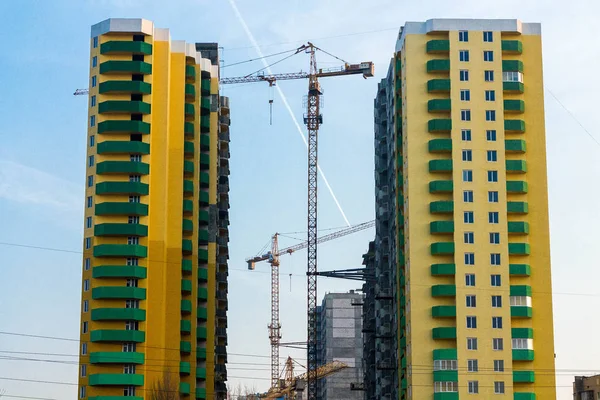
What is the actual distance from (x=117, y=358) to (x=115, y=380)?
2709 mm

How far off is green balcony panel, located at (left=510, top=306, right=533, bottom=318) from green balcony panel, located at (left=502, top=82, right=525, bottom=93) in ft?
A: 89.7

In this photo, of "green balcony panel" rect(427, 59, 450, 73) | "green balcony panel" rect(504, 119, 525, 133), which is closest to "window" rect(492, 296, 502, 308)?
"green balcony panel" rect(504, 119, 525, 133)

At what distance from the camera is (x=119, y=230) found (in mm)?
148500

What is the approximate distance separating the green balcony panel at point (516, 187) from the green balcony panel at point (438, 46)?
18615 millimetres

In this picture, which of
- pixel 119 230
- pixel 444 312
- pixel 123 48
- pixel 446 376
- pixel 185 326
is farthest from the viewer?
pixel 185 326

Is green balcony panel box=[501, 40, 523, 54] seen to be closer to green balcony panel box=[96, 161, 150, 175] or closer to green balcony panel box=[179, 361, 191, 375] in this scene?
green balcony panel box=[96, 161, 150, 175]

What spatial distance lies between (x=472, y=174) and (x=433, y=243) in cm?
994

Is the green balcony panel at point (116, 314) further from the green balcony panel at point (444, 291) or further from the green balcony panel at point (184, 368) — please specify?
the green balcony panel at point (444, 291)

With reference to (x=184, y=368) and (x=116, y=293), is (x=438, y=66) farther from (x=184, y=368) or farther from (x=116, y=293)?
(x=184, y=368)

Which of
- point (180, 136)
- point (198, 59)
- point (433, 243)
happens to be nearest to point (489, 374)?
point (433, 243)

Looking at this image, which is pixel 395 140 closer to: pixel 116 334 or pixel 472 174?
pixel 472 174

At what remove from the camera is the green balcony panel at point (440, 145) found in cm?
14600

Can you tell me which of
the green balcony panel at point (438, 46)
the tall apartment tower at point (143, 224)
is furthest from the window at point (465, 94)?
the tall apartment tower at point (143, 224)

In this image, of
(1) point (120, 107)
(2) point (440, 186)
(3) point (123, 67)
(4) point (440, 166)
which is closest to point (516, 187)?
(2) point (440, 186)
